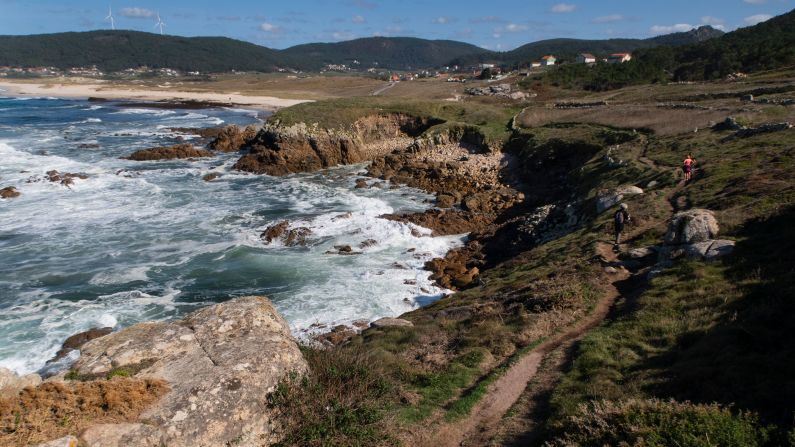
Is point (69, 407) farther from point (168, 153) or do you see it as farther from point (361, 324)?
point (168, 153)

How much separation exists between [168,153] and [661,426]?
52802mm

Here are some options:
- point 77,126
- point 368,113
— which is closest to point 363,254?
point 368,113

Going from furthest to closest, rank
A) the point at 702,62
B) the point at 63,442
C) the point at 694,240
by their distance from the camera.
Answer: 1. the point at 702,62
2. the point at 694,240
3. the point at 63,442

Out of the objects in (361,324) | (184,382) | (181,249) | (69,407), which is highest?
(69,407)

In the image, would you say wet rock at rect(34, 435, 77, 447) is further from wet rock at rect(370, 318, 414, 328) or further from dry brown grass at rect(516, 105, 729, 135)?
dry brown grass at rect(516, 105, 729, 135)

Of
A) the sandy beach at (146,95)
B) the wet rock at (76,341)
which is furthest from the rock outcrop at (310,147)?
the sandy beach at (146,95)

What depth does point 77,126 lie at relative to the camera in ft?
239

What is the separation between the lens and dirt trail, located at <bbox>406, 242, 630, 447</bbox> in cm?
887

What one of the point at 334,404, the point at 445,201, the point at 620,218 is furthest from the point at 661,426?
the point at 445,201

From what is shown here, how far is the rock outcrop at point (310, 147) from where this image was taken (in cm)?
4616

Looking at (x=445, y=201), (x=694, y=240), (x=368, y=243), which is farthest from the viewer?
(x=445, y=201)

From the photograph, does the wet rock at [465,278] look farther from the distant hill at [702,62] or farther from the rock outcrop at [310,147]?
the distant hill at [702,62]

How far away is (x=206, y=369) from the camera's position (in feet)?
28.0

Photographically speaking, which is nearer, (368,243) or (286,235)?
(368,243)
